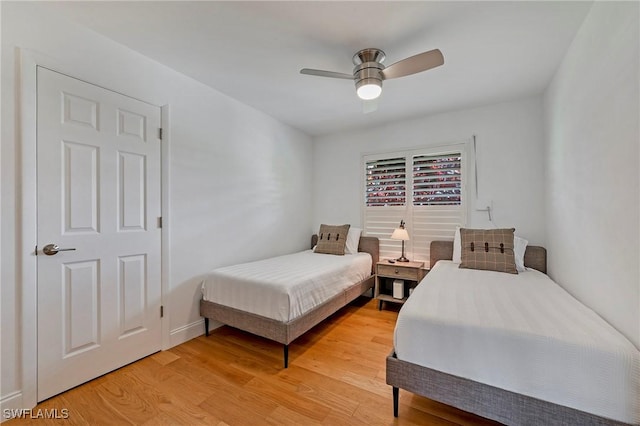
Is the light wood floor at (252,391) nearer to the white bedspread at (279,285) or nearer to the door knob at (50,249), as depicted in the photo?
the white bedspread at (279,285)

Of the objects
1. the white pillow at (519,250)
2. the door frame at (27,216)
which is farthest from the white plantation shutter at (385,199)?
the door frame at (27,216)

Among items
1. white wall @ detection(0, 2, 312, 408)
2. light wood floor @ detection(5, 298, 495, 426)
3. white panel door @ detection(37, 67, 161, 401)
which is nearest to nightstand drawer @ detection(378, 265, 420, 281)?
light wood floor @ detection(5, 298, 495, 426)

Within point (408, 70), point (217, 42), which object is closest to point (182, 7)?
point (217, 42)

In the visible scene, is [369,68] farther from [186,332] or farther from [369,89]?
[186,332]

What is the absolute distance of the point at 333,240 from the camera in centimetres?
380

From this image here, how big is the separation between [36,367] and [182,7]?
2.50 metres

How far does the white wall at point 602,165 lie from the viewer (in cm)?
131

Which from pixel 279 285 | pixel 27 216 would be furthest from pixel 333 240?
pixel 27 216

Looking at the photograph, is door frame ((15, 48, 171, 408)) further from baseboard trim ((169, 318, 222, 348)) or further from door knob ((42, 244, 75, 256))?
baseboard trim ((169, 318, 222, 348))

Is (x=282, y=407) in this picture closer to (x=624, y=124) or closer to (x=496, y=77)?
(x=624, y=124)

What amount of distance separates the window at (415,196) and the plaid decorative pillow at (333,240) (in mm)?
480

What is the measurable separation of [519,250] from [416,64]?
2254 millimetres

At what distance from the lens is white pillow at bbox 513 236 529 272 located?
8.99 ft

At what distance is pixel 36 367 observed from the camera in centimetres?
171
